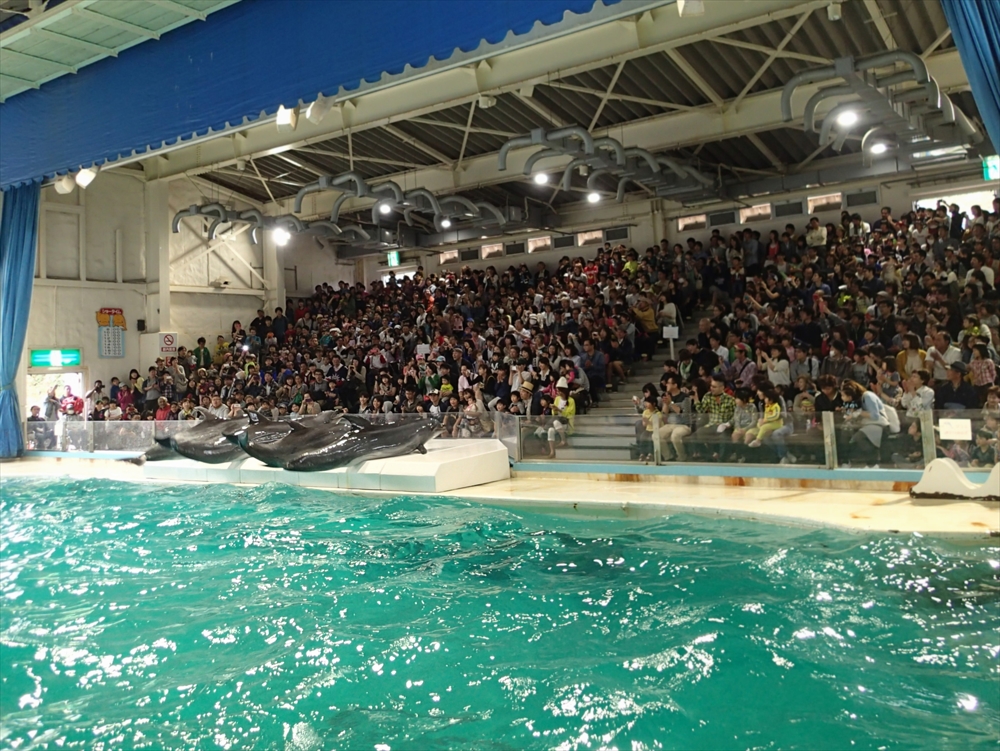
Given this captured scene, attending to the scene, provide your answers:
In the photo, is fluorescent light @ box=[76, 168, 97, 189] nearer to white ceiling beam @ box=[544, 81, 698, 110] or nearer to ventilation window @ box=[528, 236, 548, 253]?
white ceiling beam @ box=[544, 81, 698, 110]

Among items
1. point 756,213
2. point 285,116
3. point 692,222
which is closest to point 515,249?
point 692,222

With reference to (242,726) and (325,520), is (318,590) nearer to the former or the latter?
(242,726)

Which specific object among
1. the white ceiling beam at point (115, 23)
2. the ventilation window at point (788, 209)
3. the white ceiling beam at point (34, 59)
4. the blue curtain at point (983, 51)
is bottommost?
the blue curtain at point (983, 51)

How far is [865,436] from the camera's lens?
25.9 feet

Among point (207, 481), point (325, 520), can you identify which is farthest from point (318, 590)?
point (207, 481)

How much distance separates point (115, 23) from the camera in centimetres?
827

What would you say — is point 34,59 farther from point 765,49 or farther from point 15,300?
point 765,49

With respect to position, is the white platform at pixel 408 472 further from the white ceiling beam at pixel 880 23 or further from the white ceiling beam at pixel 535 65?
the white ceiling beam at pixel 880 23

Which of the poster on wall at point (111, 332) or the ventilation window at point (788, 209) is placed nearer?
the ventilation window at point (788, 209)

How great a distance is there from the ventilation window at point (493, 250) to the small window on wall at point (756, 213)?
259 inches

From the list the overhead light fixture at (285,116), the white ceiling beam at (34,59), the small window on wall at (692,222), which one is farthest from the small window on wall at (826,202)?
the white ceiling beam at (34,59)

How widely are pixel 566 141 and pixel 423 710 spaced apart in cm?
927

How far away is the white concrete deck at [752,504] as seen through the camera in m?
6.21

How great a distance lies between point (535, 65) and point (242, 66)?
4.32 m
